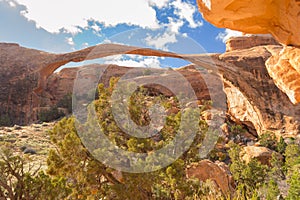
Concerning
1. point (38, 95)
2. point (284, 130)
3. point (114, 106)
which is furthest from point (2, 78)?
point (284, 130)

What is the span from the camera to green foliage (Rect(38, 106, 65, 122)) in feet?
67.0

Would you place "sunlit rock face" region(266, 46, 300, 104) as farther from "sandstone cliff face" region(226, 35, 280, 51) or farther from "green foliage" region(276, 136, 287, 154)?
"sandstone cliff face" region(226, 35, 280, 51)

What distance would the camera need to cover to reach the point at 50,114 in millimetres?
20641

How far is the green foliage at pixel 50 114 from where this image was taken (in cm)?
2042

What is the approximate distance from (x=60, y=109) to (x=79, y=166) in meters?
17.2

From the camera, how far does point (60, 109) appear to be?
21.7 metres

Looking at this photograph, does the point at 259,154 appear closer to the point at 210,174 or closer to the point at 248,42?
the point at 210,174

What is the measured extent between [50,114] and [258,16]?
2020 cm

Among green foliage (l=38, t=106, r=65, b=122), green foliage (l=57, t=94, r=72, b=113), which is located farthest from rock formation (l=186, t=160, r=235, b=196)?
green foliage (l=57, t=94, r=72, b=113)

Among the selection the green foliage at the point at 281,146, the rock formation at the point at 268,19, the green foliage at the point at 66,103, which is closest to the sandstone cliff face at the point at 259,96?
the green foliage at the point at 281,146

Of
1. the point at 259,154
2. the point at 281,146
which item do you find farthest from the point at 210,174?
the point at 281,146

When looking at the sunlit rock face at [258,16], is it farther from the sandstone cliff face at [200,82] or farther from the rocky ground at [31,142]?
the sandstone cliff face at [200,82]

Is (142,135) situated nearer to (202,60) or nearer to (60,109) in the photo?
(202,60)

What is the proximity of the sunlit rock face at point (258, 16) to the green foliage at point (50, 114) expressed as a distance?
19.6 m
